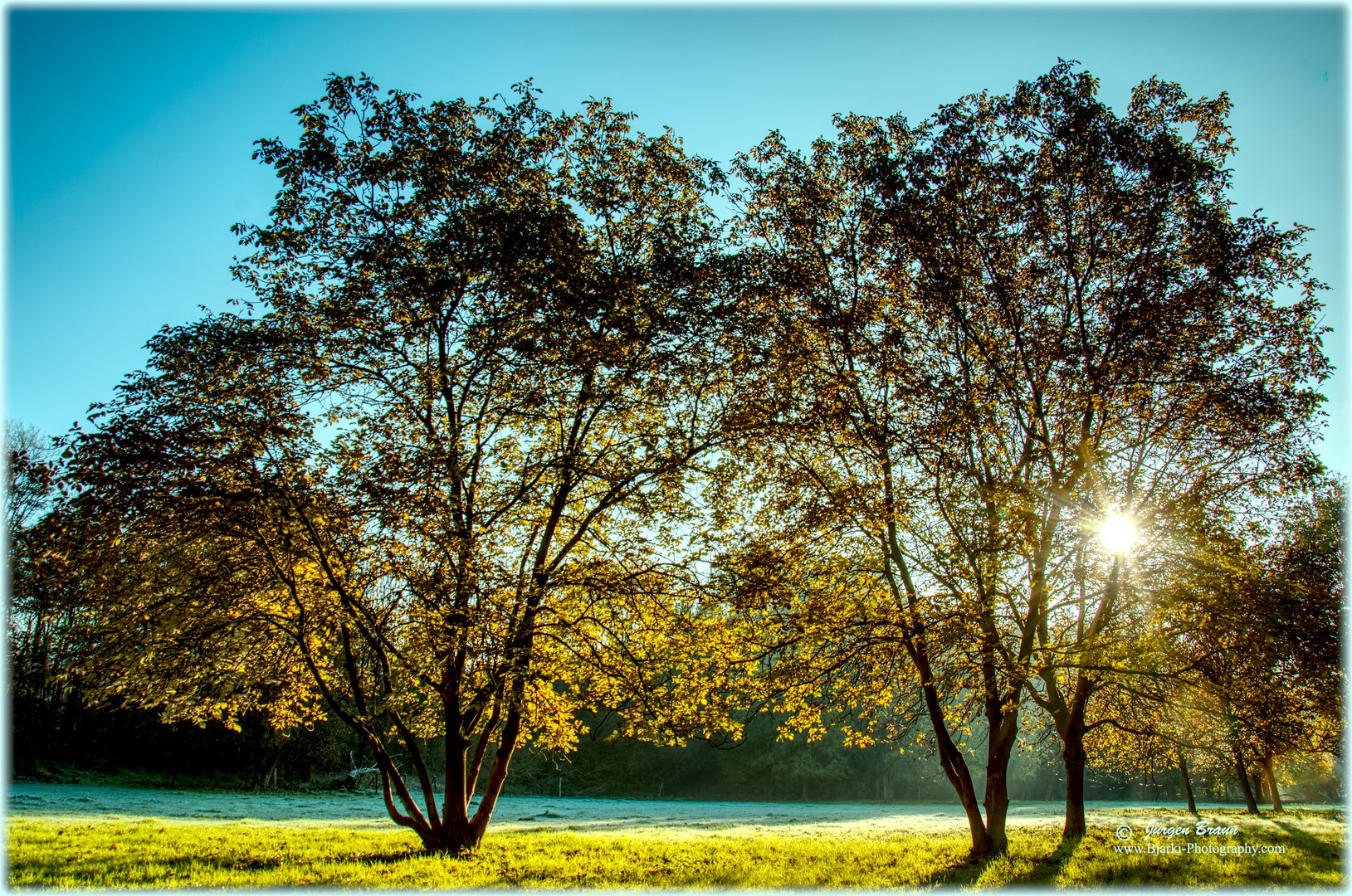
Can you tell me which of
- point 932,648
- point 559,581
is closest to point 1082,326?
point 932,648

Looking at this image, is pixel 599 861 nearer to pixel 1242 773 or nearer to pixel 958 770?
pixel 958 770

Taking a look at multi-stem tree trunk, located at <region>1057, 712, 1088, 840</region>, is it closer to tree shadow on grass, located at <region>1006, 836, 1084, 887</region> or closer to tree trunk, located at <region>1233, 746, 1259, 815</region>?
tree shadow on grass, located at <region>1006, 836, 1084, 887</region>

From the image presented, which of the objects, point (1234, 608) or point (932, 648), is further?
point (932, 648)

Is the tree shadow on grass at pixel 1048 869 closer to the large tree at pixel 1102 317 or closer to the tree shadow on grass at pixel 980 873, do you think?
the tree shadow on grass at pixel 980 873

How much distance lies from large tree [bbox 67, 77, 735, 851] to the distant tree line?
9 cm

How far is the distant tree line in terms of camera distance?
1257 centimetres

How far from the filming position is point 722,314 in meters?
15.5

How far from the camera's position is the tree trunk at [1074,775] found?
18.8m

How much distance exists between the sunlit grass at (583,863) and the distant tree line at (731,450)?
1.82m

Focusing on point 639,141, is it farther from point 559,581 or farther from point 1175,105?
point 1175,105

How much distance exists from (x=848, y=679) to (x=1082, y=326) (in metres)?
9.33

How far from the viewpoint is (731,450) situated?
16219mm

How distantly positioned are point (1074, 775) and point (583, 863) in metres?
13.8

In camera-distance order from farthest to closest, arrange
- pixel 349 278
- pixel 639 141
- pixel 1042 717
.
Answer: pixel 1042 717 < pixel 639 141 < pixel 349 278
